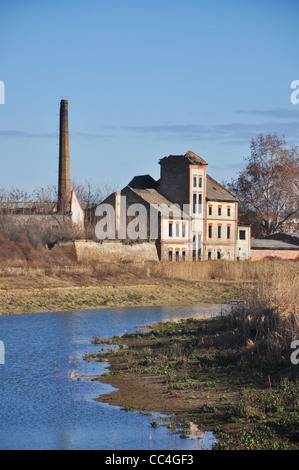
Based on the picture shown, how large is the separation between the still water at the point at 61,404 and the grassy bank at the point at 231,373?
71cm

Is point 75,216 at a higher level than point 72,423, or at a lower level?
higher

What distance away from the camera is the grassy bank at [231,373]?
47.4 feet

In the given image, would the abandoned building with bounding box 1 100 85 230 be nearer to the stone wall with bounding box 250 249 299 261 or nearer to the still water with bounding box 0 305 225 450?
the stone wall with bounding box 250 249 299 261

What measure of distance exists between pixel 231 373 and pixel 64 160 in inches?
2419

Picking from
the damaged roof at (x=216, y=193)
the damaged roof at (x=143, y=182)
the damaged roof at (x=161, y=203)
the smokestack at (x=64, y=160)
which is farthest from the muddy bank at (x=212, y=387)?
the smokestack at (x=64, y=160)

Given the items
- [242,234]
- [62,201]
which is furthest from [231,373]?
[62,201]

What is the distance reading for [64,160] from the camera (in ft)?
258

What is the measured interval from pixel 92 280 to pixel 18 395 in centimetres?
2975

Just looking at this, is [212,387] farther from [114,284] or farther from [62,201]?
[62,201]

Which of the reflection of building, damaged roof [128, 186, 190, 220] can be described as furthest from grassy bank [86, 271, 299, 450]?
damaged roof [128, 186, 190, 220]

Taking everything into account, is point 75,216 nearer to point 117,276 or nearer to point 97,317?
point 117,276

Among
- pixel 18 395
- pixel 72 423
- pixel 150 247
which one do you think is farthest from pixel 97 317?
pixel 150 247

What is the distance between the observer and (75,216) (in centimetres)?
7706

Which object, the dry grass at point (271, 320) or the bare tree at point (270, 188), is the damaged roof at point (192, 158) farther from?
the dry grass at point (271, 320)
